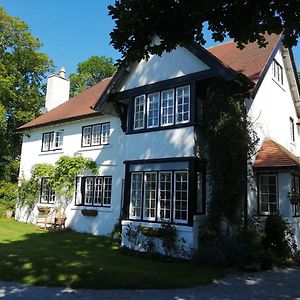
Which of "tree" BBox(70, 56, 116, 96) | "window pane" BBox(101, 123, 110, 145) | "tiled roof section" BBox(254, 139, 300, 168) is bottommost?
"tiled roof section" BBox(254, 139, 300, 168)

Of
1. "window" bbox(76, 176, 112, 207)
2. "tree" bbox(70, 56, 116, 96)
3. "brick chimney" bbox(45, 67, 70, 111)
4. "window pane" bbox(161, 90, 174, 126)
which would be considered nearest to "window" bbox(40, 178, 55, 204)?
"window" bbox(76, 176, 112, 207)

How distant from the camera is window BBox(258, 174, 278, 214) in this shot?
14.9 meters

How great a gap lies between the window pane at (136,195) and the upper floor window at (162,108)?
2.04 m

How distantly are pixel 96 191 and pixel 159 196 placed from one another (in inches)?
244

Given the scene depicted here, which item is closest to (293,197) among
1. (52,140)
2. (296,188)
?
(296,188)

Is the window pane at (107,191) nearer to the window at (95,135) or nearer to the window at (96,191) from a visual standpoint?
the window at (96,191)

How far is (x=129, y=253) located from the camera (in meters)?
14.2

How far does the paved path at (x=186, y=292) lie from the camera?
845 centimetres

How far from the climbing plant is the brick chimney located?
1659 centimetres

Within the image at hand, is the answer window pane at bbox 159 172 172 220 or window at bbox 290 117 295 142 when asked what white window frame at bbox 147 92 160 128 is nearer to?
window pane at bbox 159 172 172 220

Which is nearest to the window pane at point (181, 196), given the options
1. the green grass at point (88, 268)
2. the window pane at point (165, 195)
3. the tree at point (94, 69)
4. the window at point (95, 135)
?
the window pane at point (165, 195)

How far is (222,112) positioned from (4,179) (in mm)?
22085

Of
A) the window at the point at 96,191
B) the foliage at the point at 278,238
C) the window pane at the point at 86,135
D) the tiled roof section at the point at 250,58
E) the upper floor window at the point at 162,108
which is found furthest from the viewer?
the window pane at the point at 86,135

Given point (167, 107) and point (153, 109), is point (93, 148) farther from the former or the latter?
point (167, 107)
